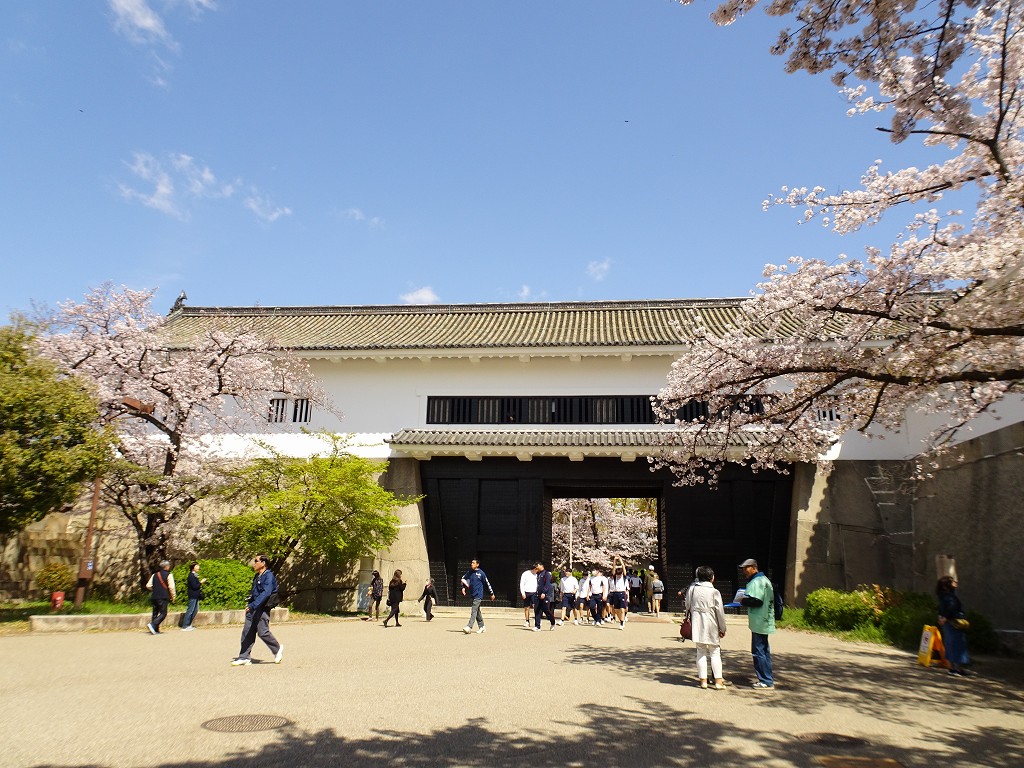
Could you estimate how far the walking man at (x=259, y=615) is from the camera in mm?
9570

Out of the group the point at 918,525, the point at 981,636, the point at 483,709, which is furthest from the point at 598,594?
the point at 483,709

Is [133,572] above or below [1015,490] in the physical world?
below

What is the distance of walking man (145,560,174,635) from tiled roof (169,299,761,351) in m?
10.4

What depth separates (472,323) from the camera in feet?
84.9

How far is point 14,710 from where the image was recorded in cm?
644

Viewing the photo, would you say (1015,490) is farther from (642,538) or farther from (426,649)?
(642,538)

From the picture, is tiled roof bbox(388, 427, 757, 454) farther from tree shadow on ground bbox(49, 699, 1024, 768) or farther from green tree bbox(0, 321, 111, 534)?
tree shadow on ground bbox(49, 699, 1024, 768)

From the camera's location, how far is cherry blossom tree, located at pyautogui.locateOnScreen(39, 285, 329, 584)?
17.3 metres

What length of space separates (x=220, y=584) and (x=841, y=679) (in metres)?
14.5

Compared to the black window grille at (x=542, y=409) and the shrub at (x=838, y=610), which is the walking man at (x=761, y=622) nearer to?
the shrub at (x=838, y=610)

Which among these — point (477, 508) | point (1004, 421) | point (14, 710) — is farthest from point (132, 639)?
A: point (1004, 421)

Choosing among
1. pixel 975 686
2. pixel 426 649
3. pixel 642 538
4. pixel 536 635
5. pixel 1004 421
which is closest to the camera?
pixel 975 686

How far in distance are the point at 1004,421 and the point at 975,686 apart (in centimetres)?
1200

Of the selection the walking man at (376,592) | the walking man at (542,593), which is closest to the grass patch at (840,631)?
the walking man at (542,593)
